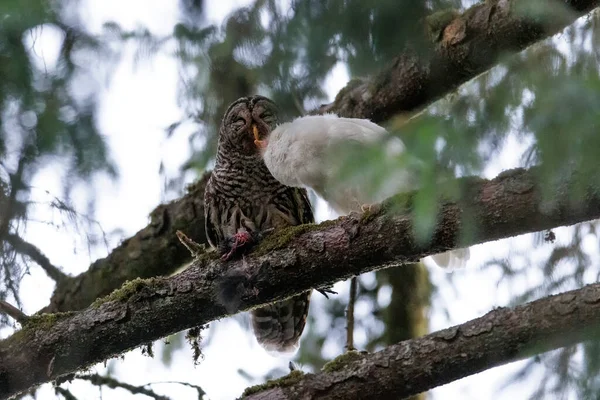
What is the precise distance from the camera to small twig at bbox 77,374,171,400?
4320 millimetres

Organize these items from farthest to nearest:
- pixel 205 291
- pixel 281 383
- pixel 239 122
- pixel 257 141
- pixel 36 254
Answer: pixel 239 122 → pixel 257 141 → pixel 36 254 → pixel 205 291 → pixel 281 383

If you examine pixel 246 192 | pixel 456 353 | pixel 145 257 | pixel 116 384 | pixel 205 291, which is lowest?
pixel 456 353

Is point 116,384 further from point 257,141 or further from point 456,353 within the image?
point 456,353

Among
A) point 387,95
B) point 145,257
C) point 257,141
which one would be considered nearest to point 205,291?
point 257,141

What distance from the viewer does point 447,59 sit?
4.55m

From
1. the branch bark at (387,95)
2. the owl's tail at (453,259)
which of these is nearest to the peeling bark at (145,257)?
the branch bark at (387,95)

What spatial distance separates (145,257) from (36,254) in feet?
3.65

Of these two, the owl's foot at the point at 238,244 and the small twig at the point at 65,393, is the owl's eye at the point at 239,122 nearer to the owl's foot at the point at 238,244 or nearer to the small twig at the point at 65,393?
the owl's foot at the point at 238,244

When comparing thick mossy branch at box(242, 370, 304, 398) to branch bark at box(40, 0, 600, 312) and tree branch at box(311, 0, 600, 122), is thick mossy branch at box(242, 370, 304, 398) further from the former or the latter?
branch bark at box(40, 0, 600, 312)

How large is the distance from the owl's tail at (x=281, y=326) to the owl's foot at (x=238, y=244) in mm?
1825

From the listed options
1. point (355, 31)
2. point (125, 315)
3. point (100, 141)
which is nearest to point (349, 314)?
point (125, 315)

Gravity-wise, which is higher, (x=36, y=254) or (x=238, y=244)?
(x=36, y=254)

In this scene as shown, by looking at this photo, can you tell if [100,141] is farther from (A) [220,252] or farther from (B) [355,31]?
(B) [355,31]

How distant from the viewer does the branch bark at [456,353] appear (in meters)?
2.83
